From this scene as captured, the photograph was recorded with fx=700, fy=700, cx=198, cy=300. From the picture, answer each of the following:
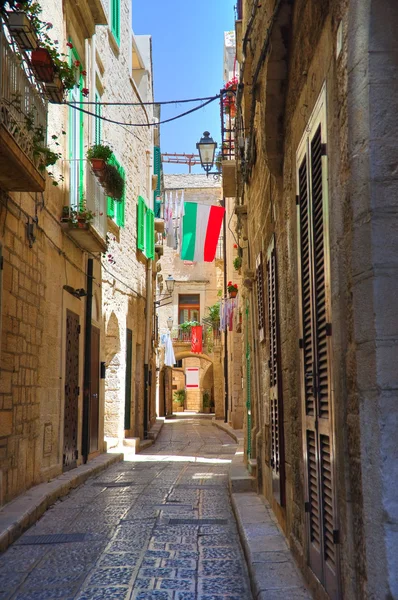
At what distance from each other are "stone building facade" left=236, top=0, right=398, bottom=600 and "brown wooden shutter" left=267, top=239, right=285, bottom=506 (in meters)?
0.06

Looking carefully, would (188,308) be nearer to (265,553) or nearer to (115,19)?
(115,19)

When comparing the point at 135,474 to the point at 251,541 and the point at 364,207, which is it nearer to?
the point at 251,541

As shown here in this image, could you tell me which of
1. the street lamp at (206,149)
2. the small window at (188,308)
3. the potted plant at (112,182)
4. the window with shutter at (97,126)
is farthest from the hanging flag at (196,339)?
the potted plant at (112,182)

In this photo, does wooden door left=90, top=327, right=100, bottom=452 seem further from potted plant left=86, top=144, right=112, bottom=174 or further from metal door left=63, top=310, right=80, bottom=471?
potted plant left=86, top=144, right=112, bottom=174

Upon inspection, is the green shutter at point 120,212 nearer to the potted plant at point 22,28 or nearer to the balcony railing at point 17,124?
the balcony railing at point 17,124

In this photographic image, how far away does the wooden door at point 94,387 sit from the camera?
12539 mm

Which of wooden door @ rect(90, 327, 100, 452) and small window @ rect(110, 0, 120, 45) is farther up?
small window @ rect(110, 0, 120, 45)

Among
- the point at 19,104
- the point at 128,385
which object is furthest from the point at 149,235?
the point at 19,104

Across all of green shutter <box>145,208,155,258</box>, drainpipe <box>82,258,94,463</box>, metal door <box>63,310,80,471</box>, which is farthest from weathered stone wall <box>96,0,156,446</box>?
metal door <box>63,310,80,471</box>

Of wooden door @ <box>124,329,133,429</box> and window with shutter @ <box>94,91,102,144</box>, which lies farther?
wooden door @ <box>124,329,133,429</box>

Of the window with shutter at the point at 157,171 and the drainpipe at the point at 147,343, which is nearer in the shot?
the drainpipe at the point at 147,343

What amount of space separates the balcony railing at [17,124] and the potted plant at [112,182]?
4.00 meters

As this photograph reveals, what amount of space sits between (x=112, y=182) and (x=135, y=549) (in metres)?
7.41

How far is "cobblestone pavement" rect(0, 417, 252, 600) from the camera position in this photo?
4539mm
